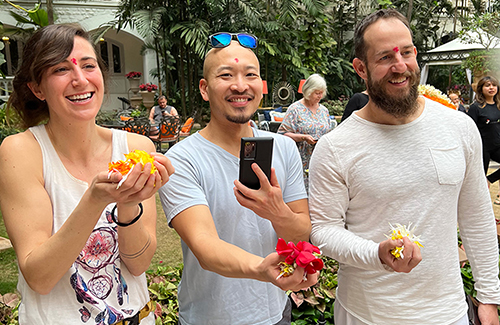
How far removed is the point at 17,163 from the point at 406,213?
139 centimetres

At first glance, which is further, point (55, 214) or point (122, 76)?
point (122, 76)

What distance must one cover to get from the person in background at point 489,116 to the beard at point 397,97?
16.0 ft

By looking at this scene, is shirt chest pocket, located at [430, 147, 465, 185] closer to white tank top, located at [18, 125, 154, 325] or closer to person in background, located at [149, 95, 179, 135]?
white tank top, located at [18, 125, 154, 325]

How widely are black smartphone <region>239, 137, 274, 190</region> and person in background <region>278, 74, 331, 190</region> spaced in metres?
3.69

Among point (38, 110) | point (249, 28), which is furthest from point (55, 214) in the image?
point (249, 28)

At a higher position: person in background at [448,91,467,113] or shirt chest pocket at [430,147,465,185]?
shirt chest pocket at [430,147,465,185]

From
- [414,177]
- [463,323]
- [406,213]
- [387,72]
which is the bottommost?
[463,323]

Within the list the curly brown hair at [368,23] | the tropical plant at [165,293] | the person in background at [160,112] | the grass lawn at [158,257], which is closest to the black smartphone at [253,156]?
the curly brown hair at [368,23]

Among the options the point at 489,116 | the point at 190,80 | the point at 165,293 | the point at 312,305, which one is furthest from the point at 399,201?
the point at 190,80

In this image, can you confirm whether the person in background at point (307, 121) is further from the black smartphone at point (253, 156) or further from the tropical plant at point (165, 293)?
the black smartphone at point (253, 156)

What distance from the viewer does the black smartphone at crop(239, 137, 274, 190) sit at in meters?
1.38

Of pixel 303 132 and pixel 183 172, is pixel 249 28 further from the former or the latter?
pixel 183 172

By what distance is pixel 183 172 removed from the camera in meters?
1.53

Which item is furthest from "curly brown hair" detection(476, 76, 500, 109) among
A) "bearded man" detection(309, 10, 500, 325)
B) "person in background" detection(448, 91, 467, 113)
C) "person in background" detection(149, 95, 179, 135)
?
"person in background" detection(149, 95, 179, 135)
